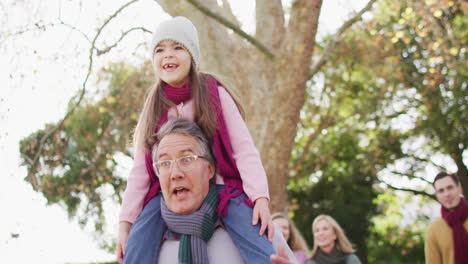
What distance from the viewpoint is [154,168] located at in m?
3.07

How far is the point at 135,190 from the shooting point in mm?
3150

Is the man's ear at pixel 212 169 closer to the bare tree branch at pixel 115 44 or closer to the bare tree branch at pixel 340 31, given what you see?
the bare tree branch at pixel 115 44

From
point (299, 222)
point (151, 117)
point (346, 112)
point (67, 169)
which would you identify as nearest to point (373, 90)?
point (346, 112)

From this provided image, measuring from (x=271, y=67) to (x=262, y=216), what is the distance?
588cm

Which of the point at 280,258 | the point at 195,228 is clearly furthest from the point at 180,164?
the point at 280,258

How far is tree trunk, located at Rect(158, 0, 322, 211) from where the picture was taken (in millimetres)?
8297

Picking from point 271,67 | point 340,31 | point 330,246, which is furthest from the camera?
point 340,31

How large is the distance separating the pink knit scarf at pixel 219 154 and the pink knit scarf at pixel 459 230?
12.4ft

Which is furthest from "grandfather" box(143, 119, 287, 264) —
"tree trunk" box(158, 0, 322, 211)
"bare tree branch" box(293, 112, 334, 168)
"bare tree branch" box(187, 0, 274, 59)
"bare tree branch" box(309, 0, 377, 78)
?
"bare tree branch" box(293, 112, 334, 168)

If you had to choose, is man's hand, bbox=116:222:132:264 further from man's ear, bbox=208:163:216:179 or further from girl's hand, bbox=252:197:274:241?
girl's hand, bbox=252:197:274:241

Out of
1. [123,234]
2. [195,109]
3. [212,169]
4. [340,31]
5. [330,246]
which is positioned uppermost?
[340,31]

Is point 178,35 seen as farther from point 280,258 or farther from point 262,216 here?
point 280,258

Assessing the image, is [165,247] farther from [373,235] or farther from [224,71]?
[373,235]

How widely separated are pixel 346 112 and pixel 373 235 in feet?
12.0
